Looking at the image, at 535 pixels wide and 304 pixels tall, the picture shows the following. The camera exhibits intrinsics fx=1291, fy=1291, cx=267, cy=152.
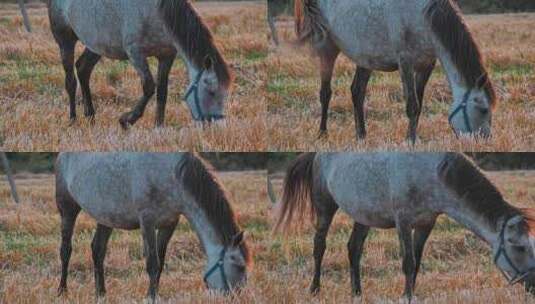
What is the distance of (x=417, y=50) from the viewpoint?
9750 millimetres

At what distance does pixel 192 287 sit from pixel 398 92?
4.16m

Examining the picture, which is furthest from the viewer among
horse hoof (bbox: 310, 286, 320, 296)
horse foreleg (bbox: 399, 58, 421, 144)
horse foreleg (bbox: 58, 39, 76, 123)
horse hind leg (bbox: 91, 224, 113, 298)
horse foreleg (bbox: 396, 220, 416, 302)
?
horse foreleg (bbox: 58, 39, 76, 123)

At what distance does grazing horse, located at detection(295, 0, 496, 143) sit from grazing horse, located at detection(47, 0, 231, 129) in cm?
130

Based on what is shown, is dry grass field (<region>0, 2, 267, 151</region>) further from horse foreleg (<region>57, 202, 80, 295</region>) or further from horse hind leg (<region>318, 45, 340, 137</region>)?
horse hind leg (<region>318, 45, 340, 137</region>)

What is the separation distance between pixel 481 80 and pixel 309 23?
76.6 inches

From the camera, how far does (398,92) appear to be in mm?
13500

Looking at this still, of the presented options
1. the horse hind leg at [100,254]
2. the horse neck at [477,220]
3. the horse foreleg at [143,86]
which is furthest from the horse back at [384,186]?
the horse hind leg at [100,254]

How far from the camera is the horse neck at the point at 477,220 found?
9102 millimetres

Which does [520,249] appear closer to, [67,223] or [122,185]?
[122,185]

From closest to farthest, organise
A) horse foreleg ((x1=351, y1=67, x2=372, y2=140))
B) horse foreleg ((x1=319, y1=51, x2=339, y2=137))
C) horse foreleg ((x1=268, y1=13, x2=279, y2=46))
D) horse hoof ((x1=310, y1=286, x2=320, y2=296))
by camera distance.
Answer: horse hoof ((x1=310, y1=286, x2=320, y2=296))
horse foreleg ((x1=351, y1=67, x2=372, y2=140))
horse foreleg ((x1=319, y1=51, x2=339, y2=137))
horse foreleg ((x1=268, y1=13, x2=279, y2=46))

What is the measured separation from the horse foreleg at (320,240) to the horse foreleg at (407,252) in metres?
0.88

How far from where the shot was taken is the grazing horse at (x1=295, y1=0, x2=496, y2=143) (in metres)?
9.49

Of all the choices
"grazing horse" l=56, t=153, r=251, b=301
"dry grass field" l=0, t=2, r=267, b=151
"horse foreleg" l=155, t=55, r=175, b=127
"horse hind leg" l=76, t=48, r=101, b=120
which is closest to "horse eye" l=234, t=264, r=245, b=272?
"grazing horse" l=56, t=153, r=251, b=301

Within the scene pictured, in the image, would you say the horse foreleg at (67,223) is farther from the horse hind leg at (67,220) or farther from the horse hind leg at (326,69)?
the horse hind leg at (326,69)
